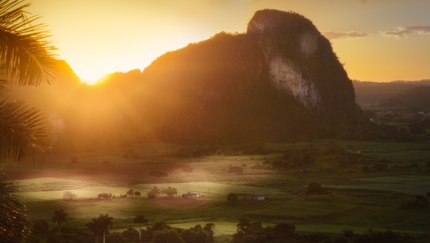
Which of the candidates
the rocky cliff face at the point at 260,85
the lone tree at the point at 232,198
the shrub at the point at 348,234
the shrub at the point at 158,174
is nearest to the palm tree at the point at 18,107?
the shrub at the point at 348,234

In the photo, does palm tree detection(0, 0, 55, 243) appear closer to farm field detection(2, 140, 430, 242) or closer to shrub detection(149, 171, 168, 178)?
farm field detection(2, 140, 430, 242)

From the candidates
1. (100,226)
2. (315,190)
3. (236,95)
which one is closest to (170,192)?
(315,190)

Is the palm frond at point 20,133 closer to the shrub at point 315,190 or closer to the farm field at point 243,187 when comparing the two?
the farm field at point 243,187

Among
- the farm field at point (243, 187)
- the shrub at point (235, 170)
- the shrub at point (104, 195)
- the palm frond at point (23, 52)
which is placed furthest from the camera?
the shrub at point (235, 170)

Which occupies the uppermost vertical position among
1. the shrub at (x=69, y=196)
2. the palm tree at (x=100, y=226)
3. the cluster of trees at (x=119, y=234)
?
the shrub at (x=69, y=196)

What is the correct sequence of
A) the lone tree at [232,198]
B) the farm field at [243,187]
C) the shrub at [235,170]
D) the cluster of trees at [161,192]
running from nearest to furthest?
the farm field at [243,187], the lone tree at [232,198], the cluster of trees at [161,192], the shrub at [235,170]

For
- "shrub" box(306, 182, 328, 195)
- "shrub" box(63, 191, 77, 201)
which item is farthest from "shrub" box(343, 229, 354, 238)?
"shrub" box(63, 191, 77, 201)

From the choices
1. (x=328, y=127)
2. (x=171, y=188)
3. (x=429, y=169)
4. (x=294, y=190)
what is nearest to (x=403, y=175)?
(x=429, y=169)

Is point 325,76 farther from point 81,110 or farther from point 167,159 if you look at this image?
point 167,159
